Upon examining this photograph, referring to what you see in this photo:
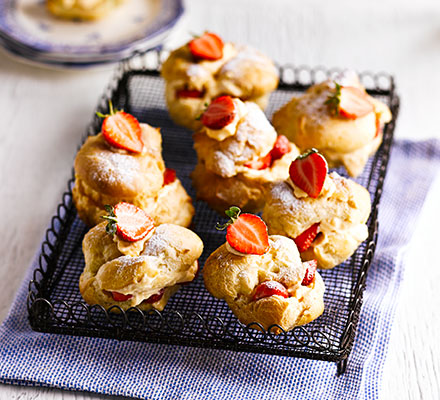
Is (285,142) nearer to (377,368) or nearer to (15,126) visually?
(377,368)

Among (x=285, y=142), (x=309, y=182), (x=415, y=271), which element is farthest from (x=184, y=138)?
(x=415, y=271)

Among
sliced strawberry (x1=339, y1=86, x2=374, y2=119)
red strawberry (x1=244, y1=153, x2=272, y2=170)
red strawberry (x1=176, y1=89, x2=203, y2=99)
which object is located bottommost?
red strawberry (x1=244, y1=153, x2=272, y2=170)

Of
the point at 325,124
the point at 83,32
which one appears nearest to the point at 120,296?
the point at 325,124

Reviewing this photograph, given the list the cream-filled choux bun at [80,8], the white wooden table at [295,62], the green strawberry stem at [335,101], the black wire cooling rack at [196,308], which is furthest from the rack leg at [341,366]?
the cream-filled choux bun at [80,8]

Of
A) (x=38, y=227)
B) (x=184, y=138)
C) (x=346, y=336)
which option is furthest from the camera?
(x=184, y=138)

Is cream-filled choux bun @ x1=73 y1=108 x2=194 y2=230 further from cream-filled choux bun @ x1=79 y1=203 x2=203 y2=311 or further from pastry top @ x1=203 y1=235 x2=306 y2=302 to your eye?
pastry top @ x1=203 y1=235 x2=306 y2=302

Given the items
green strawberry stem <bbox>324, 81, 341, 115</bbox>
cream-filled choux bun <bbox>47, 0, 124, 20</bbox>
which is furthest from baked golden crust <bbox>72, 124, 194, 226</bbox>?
cream-filled choux bun <bbox>47, 0, 124, 20</bbox>
